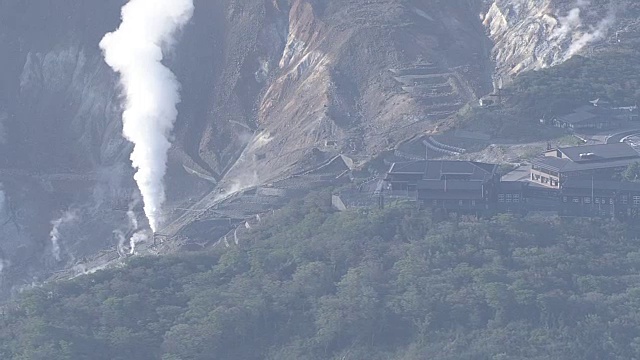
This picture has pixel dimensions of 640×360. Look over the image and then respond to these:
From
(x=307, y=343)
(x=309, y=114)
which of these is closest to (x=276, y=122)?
(x=309, y=114)

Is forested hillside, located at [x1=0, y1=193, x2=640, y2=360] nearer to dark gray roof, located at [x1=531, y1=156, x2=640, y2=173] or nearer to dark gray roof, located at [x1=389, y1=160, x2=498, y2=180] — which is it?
dark gray roof, located at [x1=389, y1=160, x2=498, y2=180]

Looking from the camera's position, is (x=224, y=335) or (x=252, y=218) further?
(x=252, y=218)

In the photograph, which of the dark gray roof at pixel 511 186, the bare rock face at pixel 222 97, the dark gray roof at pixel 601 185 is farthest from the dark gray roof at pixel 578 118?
the dark gray roof at pixel 601 185

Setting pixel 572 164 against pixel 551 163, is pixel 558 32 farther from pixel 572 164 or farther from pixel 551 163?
pixel 572 164

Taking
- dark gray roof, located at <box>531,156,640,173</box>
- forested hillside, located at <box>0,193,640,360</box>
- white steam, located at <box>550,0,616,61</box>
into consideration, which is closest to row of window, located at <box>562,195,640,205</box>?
forested hillside, located at <box>0,193,640,360</box>

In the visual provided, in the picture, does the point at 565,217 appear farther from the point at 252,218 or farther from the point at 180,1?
the point at 180,1

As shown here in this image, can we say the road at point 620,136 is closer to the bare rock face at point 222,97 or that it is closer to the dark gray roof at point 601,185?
the dark gray roof at point 601,185

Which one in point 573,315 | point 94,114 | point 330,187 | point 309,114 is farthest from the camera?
point 94,114
